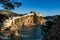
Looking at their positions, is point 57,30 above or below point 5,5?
below

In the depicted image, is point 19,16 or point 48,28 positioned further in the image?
point 19,16

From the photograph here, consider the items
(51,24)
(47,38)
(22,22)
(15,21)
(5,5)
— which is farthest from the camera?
(22,22)

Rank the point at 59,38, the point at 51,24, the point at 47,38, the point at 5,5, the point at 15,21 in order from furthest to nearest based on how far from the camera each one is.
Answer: the point at 15,21 → the point at 5,5 → the point at 51,24 → the point at 47,38 → the point at 59,38

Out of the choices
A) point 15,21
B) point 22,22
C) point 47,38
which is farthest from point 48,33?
point 22,22

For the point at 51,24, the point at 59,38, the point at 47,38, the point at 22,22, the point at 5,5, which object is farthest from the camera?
the point at 22,22

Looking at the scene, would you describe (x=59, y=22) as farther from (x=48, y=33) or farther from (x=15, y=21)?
(x=15, y=21)

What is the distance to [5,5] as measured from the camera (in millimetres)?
17344

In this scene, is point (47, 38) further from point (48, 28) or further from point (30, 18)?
point (30, 18)

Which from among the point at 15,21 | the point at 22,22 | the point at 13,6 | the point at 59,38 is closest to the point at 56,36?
the point at 59,38

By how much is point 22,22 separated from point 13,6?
8003 cm

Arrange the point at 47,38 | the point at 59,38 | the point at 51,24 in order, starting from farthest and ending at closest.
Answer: the point at 51,24
the point at 47,38
the point at 59,38

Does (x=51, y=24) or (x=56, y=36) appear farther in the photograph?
(x=51, y=24)

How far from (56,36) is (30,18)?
3632 inches

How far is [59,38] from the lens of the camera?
973cm
